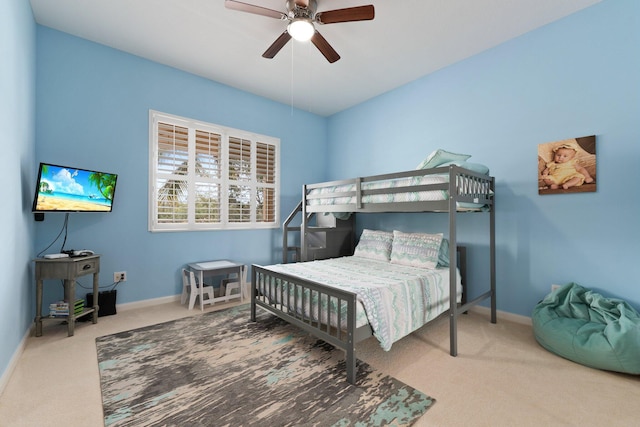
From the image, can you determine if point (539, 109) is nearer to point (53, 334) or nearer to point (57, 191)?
point (57, 191)

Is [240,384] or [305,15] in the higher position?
[305,15]

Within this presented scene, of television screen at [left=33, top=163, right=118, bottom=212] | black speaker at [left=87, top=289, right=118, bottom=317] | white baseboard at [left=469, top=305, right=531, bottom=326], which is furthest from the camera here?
black speaker at [left=87, top=289, right=118, bottom=317]

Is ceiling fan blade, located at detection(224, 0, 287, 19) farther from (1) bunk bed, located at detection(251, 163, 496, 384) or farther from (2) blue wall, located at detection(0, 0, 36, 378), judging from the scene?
(1) bunk bed, located at detection(251, 163, 496, 384)

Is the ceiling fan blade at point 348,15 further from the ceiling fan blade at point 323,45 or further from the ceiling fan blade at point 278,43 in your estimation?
the ceiling fan blade at point 278,43

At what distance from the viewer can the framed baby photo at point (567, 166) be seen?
97.8 inches

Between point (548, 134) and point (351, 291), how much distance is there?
8.45 ft

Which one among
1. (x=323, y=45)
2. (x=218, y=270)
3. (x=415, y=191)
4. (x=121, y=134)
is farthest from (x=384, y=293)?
(x=121, y=134)

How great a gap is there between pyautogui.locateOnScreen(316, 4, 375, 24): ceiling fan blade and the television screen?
268 cm

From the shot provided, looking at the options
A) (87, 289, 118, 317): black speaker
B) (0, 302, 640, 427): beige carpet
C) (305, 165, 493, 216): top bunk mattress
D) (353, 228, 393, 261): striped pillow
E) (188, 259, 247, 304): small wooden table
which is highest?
(305, 165, 493, 216): top bunk mattress

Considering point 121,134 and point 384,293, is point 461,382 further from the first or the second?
point 121,134

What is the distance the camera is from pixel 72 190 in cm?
264

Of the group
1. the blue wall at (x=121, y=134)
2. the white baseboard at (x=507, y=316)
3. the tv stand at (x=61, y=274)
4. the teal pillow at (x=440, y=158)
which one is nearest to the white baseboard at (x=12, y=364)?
the tv stand at (x=61, y=274)

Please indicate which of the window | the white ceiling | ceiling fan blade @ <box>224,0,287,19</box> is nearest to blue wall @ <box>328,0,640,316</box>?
the white ceiling

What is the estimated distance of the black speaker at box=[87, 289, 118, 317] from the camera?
2975 mm
